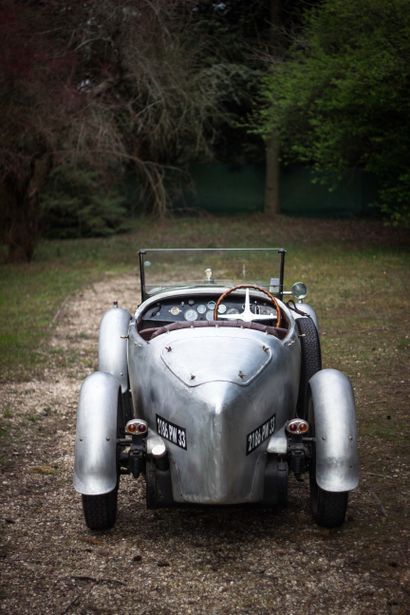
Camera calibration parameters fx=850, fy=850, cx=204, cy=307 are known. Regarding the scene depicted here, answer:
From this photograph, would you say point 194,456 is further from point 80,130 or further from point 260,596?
point 80,130

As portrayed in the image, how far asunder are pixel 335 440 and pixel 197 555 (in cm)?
99

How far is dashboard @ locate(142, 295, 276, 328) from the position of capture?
602 cm

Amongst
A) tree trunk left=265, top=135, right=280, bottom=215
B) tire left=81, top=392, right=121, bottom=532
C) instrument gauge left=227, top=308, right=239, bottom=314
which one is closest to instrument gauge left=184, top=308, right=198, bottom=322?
instrument gauge left=227, top=308, right=239, bottom=314

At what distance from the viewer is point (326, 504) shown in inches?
190

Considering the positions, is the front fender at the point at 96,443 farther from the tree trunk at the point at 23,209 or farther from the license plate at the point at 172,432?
the tree trunk at the point at 23,209

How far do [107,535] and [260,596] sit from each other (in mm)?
1150

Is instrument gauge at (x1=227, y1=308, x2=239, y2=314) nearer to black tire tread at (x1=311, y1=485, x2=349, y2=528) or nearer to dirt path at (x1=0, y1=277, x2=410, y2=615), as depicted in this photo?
dirt path at (x1=0, y1=277, x2=410, y2=615)

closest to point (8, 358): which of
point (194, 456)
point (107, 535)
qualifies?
point (107, 535)

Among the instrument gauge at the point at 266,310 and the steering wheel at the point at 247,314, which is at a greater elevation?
the steering wheel at the point at 247,314

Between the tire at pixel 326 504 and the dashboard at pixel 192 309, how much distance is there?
138cm

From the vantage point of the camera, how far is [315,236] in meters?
24.4

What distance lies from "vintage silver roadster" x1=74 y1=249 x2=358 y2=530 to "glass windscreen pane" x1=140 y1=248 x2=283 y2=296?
5.53 ft

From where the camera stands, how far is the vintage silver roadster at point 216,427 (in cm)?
440

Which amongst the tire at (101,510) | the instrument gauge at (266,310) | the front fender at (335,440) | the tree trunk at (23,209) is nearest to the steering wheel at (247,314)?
the instrument gauge at (266,310)
